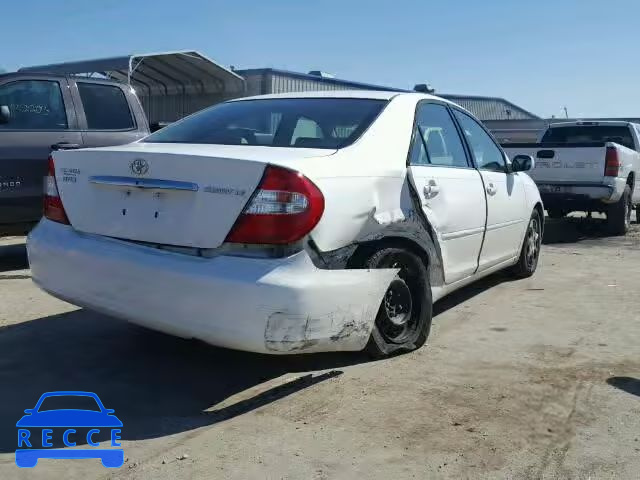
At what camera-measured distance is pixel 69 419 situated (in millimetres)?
3270

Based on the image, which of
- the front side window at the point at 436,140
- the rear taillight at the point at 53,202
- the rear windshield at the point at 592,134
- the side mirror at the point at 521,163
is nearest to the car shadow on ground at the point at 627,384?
the front side window at the point at 436,140

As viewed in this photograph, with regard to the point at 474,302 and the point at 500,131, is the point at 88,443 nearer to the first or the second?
the point at 474,302

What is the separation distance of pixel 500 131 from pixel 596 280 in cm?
2310

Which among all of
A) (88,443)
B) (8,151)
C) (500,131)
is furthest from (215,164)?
(500,131)

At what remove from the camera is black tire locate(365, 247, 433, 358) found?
393 cm

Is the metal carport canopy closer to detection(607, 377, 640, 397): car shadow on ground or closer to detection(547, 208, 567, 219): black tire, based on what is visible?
detection(547, 208, 567, 219): black tire

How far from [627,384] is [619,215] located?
7422mm

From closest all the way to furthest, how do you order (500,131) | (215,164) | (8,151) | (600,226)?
1. (215,164)
2. (8,151)
3. (600,226)
4. (500,131)

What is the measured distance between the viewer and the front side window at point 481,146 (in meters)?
5.29

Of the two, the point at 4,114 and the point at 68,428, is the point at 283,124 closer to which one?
the point at 68,428

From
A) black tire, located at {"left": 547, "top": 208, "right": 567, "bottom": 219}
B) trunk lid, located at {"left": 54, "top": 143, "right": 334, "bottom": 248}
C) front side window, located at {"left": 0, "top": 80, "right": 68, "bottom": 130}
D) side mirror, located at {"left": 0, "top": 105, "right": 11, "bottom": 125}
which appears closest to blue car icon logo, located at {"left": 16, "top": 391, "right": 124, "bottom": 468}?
trunk lid, located at {"left": 54, "top": 143, "right": 334, "bottom": 248}

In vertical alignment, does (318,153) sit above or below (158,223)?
above

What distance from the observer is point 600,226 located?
11836 millimetres

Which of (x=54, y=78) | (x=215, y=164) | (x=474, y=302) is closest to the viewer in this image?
(x=215, y=164)
